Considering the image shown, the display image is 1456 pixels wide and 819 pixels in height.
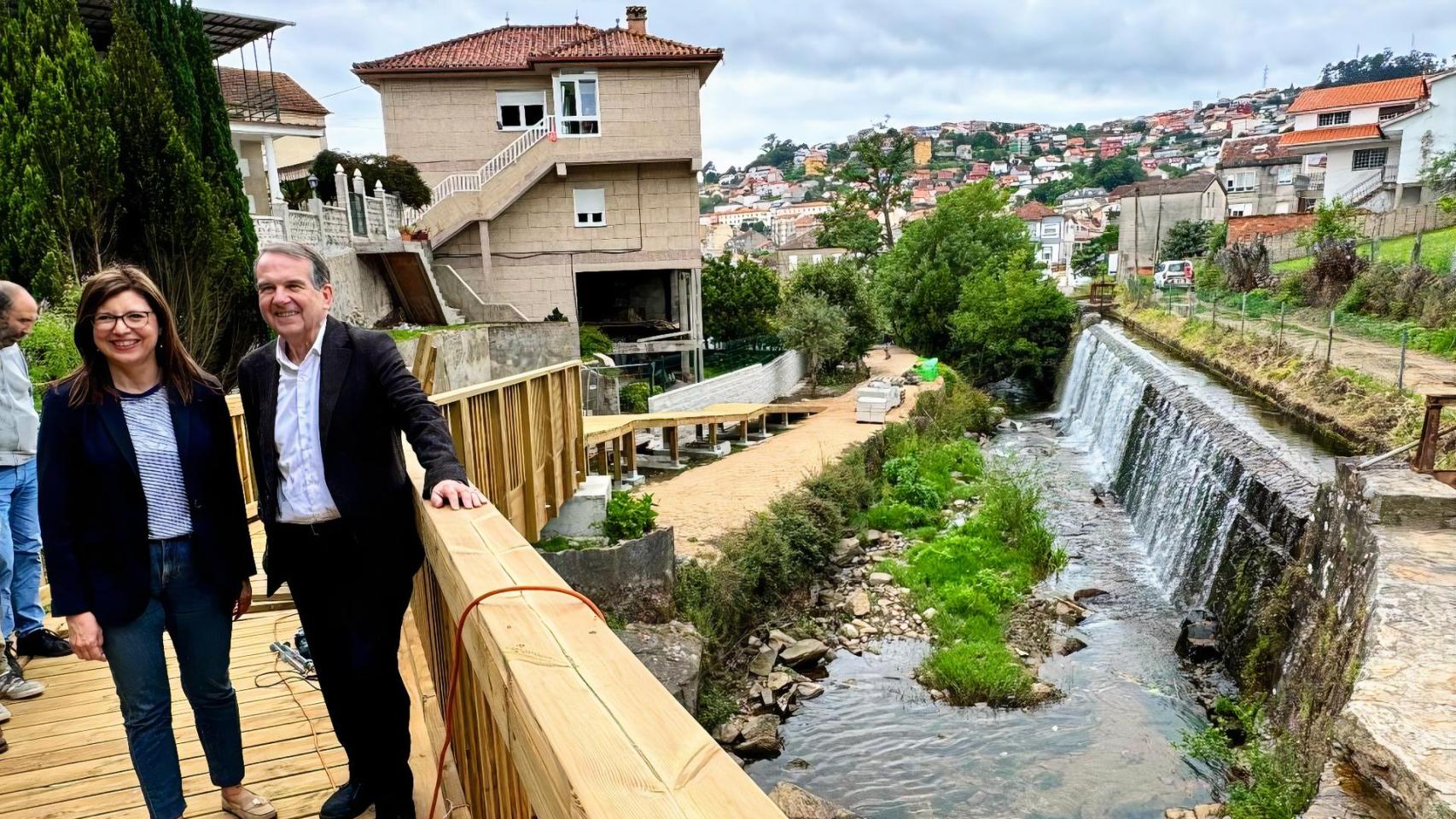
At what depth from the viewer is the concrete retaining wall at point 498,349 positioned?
12773 millimetres

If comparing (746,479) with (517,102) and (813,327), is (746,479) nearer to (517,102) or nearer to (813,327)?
(813,327)

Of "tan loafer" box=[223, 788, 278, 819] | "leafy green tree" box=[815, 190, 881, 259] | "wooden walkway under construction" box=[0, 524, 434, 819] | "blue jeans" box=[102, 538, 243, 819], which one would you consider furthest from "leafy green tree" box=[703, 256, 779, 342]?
"blue jeans" box=[102, 538, 243, 819]

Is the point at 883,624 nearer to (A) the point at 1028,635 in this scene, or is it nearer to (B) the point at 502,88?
(A) the point at 1028,635

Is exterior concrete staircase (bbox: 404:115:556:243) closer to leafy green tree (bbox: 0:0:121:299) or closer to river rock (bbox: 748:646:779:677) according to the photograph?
leafy green tree (bbox: 0:0:121:299)

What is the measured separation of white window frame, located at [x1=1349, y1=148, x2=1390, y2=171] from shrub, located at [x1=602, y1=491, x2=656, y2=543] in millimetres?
46038

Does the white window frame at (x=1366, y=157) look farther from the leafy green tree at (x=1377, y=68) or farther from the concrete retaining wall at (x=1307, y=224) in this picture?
the leafy green tree at (x=1377, y=68)

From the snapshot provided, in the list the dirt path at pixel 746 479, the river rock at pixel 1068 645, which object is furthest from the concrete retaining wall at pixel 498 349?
the river rock at pixel 1068 645

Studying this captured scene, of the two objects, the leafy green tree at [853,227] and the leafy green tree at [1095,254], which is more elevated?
the leafy green tree at [853,227]

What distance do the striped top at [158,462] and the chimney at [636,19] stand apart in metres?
24.9

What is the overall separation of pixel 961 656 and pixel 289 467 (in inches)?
352

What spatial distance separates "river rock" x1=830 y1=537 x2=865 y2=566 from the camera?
1331 centimetres

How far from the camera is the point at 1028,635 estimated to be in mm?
10820

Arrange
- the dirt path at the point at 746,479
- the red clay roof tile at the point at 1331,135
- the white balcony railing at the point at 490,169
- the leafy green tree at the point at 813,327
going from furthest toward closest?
the red clay roof tile at the point at 1331,135 < the leafy green tree at the point at 813,327 < the white balcony railing at the point at 490,169 < the dirt path at the point at 746,479

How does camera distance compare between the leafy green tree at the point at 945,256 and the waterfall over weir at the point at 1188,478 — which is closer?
the waterfall over weir at the point at 1188,478
